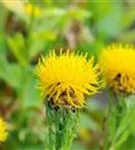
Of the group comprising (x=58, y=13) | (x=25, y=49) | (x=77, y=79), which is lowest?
(x=77, y=79)

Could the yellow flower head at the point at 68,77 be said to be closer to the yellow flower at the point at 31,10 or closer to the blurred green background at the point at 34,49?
the blurred green background at the point at 34,49

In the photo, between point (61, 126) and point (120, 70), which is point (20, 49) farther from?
point (61, 126)

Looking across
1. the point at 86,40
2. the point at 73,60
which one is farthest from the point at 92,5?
the point at 73,60

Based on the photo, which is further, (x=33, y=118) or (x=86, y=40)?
(x=86, y=40)

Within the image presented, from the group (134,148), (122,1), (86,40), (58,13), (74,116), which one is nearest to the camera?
(74,116)

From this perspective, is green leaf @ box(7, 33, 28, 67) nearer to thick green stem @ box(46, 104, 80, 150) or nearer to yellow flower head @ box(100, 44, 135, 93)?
yellow flower head @ box(100, 44, 135, 93)

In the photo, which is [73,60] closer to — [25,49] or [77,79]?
[77,79]

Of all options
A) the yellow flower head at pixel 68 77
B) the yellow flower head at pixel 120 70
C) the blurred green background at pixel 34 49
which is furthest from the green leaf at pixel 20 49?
the yellow flower head at pixel 68 77

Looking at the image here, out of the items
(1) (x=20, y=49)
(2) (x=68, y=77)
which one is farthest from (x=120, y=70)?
(1) (x=20, y=49)

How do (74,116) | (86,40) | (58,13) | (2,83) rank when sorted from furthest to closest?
(86,40), (2,83), (58,13), (74,116)
